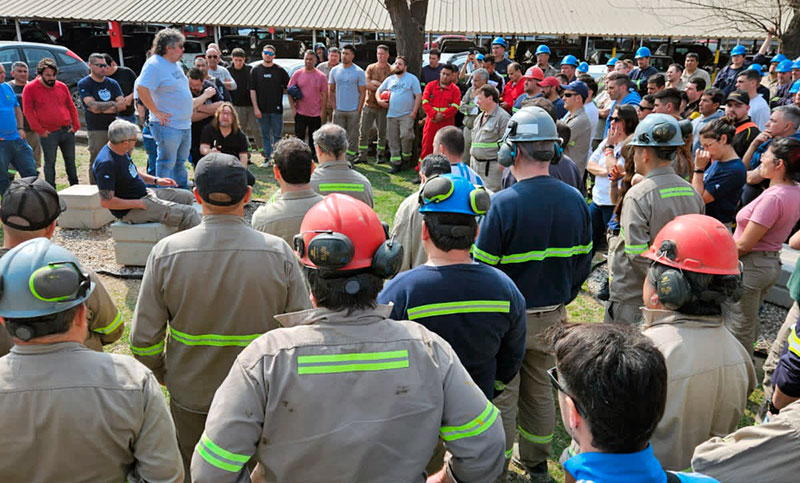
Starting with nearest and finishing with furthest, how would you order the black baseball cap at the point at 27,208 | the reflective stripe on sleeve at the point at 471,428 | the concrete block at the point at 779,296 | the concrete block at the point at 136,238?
1. the reflective stripe on sleeve at the point at 471,428
2. the black baseball cap at the point at 27,208
3. the concrete block at the point at 779,296
4. the concrete block at the point at 136,238

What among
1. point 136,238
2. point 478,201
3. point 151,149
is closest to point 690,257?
point 478,201

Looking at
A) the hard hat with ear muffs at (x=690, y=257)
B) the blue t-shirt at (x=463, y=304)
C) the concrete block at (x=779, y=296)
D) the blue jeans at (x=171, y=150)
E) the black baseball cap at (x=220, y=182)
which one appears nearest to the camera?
the hard hat with ear muffs at (x=690, y=257)

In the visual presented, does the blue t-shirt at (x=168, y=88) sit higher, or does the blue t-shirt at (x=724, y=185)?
the blue t-shirt at (x=168, y=88)

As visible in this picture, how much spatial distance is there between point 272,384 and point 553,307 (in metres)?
2.22

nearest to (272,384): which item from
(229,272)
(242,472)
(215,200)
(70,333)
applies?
(242,472)

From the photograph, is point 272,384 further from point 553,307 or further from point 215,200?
point 553,307

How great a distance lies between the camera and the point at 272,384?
5.99 ft

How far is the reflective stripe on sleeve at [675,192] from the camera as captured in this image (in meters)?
4.02

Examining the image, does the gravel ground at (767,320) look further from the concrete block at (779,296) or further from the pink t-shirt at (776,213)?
the pink t-shirt at (776,213)

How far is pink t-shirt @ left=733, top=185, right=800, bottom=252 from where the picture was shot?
436 cm

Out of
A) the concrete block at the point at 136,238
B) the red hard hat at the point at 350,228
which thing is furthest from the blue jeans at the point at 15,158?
the red hard hat at the point at 350,228

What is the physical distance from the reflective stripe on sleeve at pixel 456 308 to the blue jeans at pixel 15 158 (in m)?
7.62

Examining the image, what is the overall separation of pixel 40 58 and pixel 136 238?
8.78 meters

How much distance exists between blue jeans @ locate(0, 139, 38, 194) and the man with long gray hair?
6.55 ft
